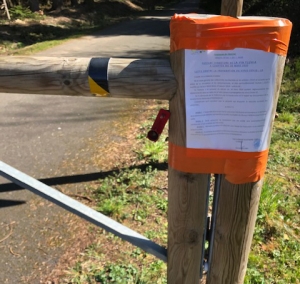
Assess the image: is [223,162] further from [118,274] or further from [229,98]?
[118,274]

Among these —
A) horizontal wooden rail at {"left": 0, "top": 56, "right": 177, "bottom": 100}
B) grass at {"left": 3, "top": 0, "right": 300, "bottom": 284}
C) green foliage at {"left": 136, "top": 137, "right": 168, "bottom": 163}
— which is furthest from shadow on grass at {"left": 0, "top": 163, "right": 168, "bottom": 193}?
horizontal wooden rail at {"left": 0, "top": 56, "right": 177, "bottom": 100}

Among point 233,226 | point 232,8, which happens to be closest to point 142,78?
point 232,8

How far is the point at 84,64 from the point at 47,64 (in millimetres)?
153

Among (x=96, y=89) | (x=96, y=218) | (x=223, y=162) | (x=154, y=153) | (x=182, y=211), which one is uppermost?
(x=96, y=89)

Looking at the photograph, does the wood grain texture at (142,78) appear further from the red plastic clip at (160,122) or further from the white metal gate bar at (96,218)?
the white metal gate bar at (96,218)

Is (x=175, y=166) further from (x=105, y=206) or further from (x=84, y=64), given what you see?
(x=105, y=206)

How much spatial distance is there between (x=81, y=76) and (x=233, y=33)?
0.61 meters

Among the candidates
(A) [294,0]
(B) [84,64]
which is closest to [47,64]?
(B) [84,64]

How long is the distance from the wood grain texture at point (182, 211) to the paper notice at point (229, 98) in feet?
0.15

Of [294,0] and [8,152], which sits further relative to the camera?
[294,0]

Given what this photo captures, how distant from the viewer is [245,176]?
4.67 feet

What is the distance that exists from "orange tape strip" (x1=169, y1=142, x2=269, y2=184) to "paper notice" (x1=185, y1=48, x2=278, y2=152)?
3 cm

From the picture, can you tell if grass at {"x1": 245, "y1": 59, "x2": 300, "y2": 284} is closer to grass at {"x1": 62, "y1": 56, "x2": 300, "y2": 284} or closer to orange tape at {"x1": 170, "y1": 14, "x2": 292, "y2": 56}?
grass at {"x1": 62, "y1": 56, "x2": 300, "y2": 284}

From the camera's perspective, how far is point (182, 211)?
61.3 inches
